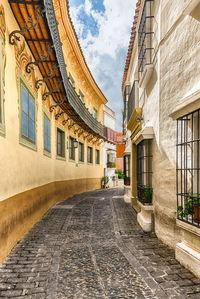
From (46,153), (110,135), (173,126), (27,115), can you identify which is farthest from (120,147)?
(173,126)

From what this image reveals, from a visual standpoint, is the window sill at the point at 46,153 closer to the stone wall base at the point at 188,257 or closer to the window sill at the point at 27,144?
the window sill at the point at 27,144

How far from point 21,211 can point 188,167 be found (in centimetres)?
374

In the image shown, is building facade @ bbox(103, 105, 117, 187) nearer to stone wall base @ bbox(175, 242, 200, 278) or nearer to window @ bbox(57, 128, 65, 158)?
window @ bbox(57, 128, 65, 158)

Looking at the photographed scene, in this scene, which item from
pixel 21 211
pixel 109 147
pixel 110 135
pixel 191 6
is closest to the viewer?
pixel 191 6

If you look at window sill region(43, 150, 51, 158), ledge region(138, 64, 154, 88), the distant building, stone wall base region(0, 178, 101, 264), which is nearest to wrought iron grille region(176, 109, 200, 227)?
ledge region(138, 64, 154, 88)

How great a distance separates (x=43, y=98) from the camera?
820cm

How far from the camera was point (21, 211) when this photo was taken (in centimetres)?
544

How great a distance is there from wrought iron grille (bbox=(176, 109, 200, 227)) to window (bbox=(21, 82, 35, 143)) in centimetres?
367

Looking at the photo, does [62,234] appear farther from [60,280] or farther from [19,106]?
[19,106]

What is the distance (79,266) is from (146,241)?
6.32ft

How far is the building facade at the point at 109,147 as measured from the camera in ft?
76.4

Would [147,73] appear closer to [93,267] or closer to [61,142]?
[93,267]

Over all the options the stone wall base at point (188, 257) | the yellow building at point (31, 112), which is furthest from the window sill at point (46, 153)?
the stone wall base at point (188, 257)

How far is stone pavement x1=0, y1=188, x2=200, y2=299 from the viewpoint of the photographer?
3.21 meters
